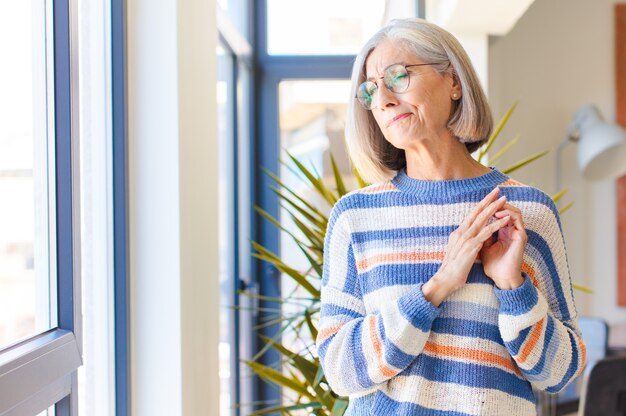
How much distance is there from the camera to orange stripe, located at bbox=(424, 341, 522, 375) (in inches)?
46.7

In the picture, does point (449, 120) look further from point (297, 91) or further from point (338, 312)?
point (297, 91)

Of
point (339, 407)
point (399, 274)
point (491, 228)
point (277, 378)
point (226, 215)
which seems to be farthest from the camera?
point (226, 215)

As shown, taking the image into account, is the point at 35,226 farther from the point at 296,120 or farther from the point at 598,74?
the point at 598,74

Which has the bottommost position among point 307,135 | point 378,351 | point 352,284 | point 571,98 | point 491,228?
point 378,351

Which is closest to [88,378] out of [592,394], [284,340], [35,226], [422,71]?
[35,226]

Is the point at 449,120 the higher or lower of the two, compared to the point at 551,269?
higher

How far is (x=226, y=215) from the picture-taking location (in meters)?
3.41

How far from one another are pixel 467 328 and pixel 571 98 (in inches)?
124

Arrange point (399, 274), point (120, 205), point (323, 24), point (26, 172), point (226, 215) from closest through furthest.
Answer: point (399, 274)
point (26, 172)
point (120, 205)
point (226, 215)
point (323, 24)

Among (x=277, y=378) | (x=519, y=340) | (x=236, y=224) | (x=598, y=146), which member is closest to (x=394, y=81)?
(x=519, y=340)

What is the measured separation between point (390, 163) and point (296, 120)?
9.03ft

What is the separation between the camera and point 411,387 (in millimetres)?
1206

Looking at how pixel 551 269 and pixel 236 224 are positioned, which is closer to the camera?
pixel 551 269

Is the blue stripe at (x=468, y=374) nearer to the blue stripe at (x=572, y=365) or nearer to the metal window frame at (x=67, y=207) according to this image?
the blue stripe at (x=572, y=365)
